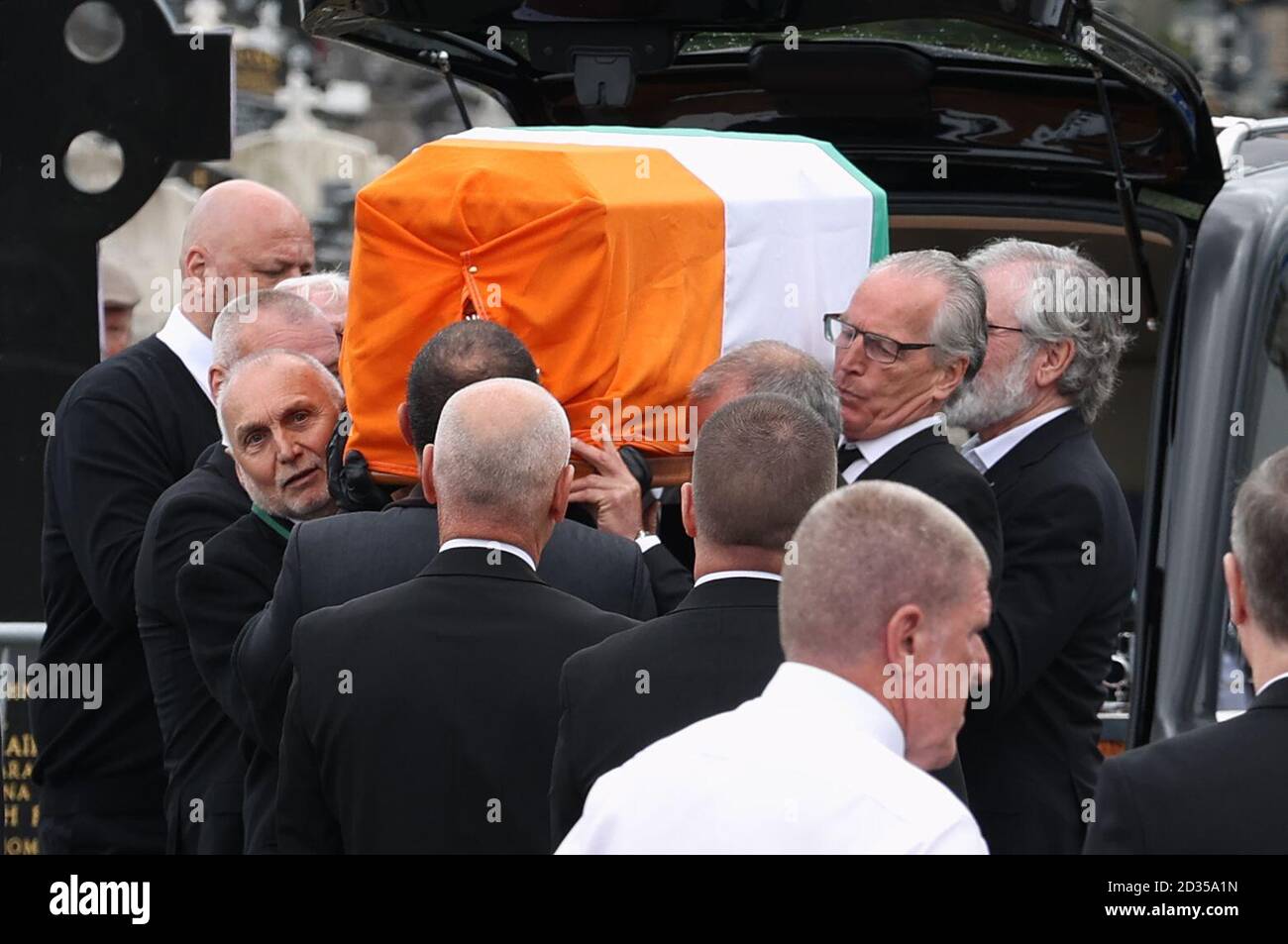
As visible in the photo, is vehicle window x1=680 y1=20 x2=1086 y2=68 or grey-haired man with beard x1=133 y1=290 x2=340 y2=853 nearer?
grey-haired man with beard x1=133 y1=290 x2=340 y2=853

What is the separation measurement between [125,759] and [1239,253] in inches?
102

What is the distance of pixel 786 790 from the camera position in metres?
2.48

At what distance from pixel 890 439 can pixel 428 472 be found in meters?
0.98

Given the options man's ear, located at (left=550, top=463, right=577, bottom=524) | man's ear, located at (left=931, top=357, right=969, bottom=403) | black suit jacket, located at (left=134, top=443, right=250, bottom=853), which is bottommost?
black suit jacket, located at (left=134, top=443, right=250, bottom=853)

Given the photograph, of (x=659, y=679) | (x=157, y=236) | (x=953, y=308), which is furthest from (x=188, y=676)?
(x=157, y=236)

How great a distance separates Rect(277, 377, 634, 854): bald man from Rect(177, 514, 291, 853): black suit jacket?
452mm

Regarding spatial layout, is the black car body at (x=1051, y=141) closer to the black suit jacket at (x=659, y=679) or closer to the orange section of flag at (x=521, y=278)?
the orange section of flag at (x=521, y=278)

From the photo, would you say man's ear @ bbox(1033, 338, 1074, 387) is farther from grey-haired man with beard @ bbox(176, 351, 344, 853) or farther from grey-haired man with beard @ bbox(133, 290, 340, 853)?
grey-haired man with beard @ bbox(133, 290, 340, 853)

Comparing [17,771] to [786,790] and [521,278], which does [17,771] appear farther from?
[786,790]

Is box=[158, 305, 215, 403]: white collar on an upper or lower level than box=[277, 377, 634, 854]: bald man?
upper

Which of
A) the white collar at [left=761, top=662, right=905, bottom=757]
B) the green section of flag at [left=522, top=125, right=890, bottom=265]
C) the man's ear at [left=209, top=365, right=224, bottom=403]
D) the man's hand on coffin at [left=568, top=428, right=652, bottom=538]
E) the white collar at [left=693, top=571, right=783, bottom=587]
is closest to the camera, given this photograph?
the white collar at [left=761, top=662, right=905, bottom=757]

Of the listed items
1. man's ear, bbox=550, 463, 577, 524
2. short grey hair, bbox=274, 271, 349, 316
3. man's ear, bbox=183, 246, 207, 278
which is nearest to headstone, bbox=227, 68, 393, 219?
man's ear, bbox=183, 246, 207, 278

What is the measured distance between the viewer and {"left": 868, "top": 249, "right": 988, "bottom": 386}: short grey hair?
4.35m

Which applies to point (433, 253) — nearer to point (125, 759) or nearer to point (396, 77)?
point (125, 759)
